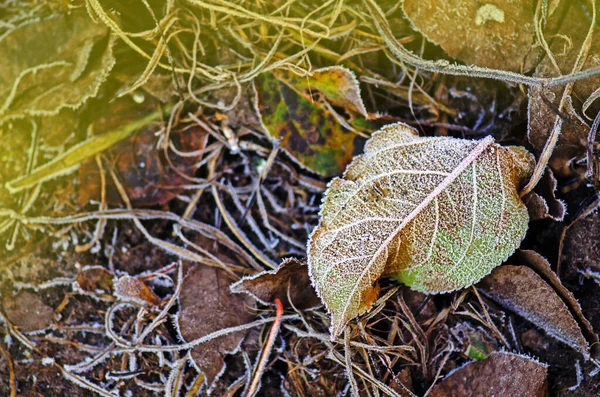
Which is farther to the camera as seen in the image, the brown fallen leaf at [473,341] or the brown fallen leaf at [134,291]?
the brown fallen leaf at [134,291]

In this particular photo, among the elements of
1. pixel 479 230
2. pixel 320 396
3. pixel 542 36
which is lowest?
pixel 320 396

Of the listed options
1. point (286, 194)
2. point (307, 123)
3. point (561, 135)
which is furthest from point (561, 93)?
point (286, 194)

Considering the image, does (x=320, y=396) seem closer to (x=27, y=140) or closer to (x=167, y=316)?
(x=167, y=316)

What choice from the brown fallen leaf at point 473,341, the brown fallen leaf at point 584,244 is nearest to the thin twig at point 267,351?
the brown fallen leaf at point 473,341

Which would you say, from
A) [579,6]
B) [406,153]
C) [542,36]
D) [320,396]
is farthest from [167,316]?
[579,6]

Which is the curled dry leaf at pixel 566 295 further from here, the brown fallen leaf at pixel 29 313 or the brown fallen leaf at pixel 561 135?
the brown fallen leaf at pixel 29 313
